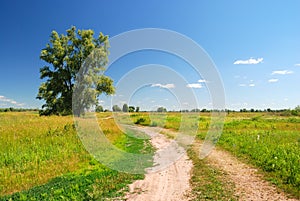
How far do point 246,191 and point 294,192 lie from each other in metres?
1.27

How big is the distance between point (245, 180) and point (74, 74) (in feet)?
120

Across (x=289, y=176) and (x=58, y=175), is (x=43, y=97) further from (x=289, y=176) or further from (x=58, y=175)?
(x=289, y=176)

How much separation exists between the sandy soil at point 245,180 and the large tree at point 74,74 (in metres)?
28.5

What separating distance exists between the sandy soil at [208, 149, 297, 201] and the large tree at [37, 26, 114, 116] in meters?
28.5

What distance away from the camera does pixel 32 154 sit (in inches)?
418

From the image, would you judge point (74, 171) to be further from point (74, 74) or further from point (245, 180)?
point (74, 74)

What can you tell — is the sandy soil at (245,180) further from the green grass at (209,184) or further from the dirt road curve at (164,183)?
the dirt road curve at (164,183)

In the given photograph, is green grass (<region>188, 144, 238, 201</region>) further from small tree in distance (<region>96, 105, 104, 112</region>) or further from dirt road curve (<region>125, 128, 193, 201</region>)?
small tree in distance (<region>96, 105, 104, 112</region>)

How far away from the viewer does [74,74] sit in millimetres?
40375

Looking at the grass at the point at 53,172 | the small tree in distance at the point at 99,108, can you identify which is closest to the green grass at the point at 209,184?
the grass at the point at 53,172

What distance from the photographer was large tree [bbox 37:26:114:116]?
3744cm

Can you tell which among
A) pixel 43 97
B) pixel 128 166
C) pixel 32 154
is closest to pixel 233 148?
pixel 128 166

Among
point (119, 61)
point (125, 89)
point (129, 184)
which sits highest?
point (119, 61)

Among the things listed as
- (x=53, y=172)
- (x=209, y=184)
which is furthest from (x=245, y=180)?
(x=53, y=172)
